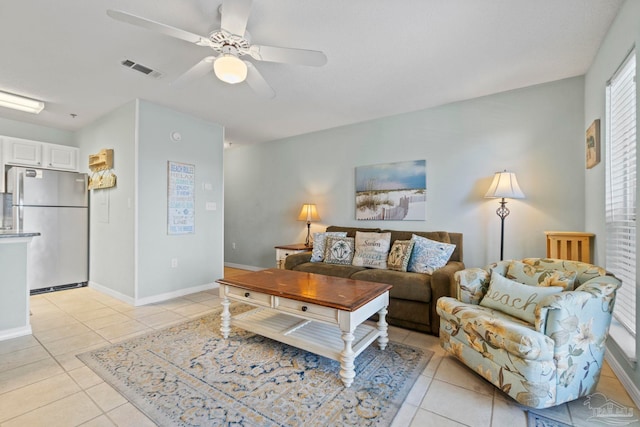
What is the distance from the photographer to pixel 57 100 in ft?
10.9

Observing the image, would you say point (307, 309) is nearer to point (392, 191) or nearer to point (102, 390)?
point (102, 390)

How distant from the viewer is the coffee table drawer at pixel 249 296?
2.20 m

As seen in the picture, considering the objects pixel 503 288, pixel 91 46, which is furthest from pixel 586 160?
pixel 91 46

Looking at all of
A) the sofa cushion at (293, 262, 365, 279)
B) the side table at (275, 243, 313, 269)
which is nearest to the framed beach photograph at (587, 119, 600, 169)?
the sofa cushion at (293, 262, 365, 279)

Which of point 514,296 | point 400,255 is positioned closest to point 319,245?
point 400,255

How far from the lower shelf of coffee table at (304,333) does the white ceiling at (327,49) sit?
82.5 inches

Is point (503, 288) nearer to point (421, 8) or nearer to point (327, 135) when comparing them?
point (421, 8)

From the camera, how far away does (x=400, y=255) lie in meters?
3.12

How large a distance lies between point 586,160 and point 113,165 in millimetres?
A: 5303

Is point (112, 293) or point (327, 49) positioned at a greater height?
point (327, 49)

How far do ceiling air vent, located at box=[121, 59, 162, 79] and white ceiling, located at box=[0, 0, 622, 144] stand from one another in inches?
2.3

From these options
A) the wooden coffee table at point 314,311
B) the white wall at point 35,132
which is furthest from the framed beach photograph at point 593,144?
the white wall at point 35,132

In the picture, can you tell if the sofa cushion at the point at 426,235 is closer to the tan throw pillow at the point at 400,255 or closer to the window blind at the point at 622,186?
the tan throw pillow at the point at 400,255

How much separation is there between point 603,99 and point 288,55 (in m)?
2.50
